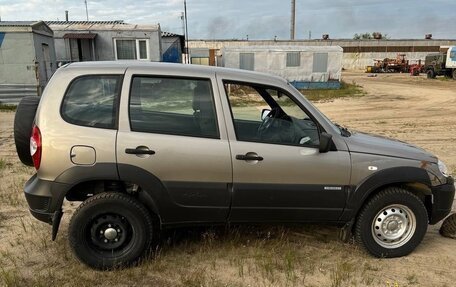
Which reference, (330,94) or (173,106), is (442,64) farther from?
(173,106)

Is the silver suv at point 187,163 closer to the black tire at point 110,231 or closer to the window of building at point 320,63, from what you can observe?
the black tire at point 110,231

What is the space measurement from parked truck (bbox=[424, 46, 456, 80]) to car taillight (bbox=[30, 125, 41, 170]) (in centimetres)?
3431

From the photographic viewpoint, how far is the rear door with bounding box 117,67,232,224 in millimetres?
3398

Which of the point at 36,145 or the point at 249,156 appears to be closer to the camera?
the point at 36,145

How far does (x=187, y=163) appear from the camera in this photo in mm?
3432

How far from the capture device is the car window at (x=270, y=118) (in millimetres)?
3629

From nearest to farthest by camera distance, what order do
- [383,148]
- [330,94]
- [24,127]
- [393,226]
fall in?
[24,127], [383,148], [393,226], [330,94]

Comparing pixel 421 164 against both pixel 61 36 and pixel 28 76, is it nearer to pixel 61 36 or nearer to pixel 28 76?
pixel 28 76

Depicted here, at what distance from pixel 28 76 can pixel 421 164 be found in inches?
627

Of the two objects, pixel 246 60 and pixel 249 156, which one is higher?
pixel 246 60

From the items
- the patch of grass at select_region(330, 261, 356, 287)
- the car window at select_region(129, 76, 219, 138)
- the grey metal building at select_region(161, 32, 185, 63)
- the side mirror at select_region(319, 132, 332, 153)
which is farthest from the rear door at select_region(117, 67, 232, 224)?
the grey metal building at select_region(161, 32, 185, 63)

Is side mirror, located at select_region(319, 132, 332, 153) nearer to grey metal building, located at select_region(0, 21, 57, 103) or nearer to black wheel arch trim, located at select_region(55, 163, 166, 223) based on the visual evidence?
black wheel arch trim, located at select_region(55, 163, 166, 223)

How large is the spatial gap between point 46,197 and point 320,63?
23185mm

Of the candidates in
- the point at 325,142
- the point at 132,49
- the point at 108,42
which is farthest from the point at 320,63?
the point at 325,142
